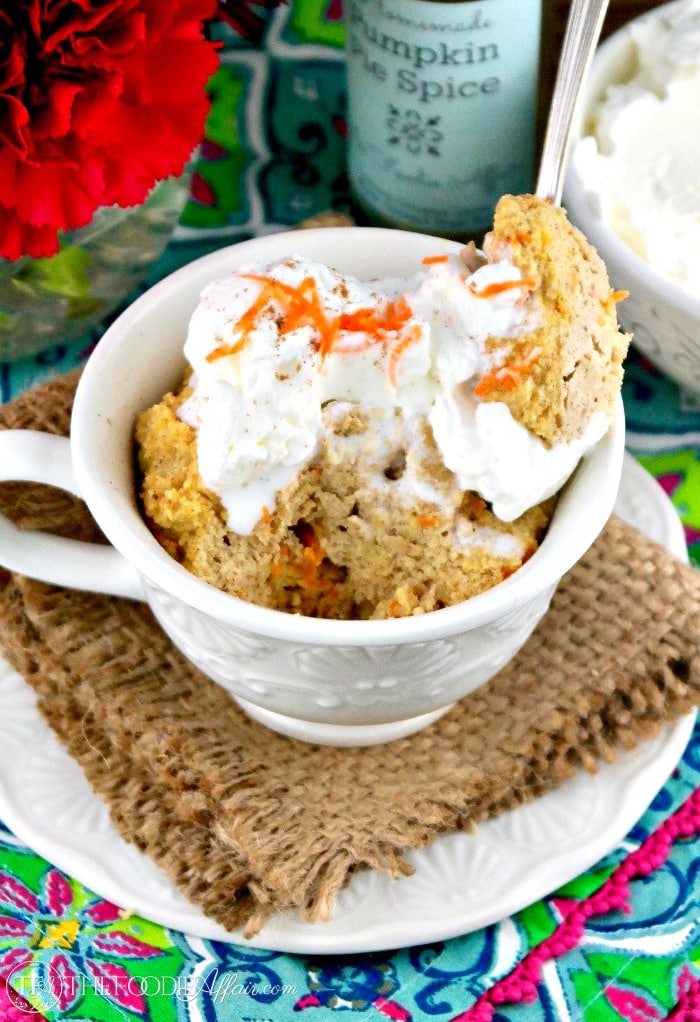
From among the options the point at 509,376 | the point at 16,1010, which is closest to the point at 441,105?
the point at 509,376

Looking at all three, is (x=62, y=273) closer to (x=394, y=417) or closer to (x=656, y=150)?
(x=394, y=417)

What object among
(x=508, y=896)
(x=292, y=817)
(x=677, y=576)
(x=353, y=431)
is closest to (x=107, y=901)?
(x=292, y=817)

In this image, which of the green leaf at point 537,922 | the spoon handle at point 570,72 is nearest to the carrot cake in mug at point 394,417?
the spoon handle at point 570,72

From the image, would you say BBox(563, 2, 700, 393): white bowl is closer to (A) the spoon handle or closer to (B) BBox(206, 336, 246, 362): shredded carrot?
(A) the spoon handle

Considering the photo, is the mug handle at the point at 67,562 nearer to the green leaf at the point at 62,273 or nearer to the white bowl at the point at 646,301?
the green leaf at the point at 62,273

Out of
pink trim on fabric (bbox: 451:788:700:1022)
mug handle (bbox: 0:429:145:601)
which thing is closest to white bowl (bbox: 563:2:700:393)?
pink trim on fabric (bbox: 451:788:700:1022)
